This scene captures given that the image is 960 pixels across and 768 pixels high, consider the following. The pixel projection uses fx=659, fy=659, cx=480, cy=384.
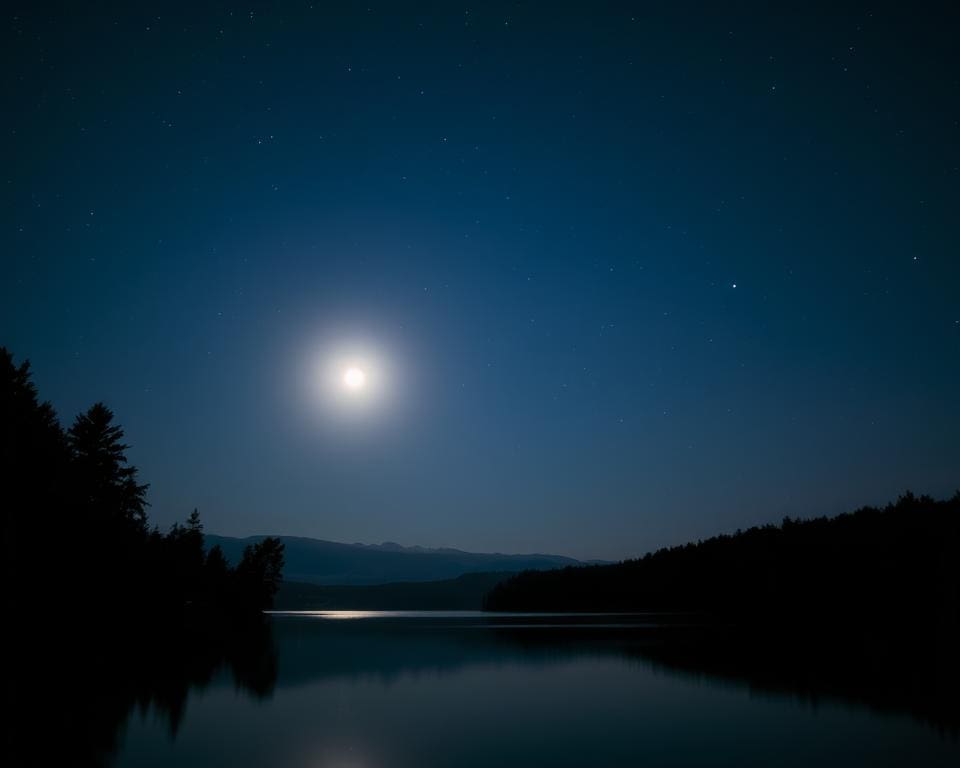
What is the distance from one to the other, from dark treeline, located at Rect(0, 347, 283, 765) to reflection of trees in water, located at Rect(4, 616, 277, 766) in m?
0.05

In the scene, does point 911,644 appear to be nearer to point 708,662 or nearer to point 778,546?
point 708,662

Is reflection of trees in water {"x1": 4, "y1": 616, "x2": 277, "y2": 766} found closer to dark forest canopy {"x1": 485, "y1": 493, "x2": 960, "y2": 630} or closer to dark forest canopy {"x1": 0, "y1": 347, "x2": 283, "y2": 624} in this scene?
dark forest canopy {"x1": 0, "y1": 347, "x2": 283, "y2": 624}

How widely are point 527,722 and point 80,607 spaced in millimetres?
28652

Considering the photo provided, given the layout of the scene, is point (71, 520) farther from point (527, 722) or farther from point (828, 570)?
point (828, 570)

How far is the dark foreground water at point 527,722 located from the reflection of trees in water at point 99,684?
0.59 meters

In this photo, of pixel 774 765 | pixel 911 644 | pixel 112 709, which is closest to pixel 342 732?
pixel 112 709

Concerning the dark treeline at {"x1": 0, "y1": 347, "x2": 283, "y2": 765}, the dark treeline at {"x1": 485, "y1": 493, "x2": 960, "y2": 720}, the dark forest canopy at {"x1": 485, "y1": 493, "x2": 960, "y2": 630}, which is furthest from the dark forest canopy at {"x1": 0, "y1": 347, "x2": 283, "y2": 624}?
the dark forest canopy at {"x1": 485, "y1": 493, "x2": 960, "y2": 630}

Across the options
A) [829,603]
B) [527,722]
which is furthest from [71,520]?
[829,603]

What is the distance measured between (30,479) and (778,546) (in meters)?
101

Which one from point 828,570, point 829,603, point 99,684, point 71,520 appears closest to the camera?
point 99,684

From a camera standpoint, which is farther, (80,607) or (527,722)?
(80,607)

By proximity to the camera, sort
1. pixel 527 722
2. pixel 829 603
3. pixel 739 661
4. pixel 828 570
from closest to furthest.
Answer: pixel 527 722 < pixel 739 661 < pixel 829 603 < pixel 828 570

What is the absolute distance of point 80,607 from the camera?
1433 inches

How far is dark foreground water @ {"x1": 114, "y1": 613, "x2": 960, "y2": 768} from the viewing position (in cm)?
1530
